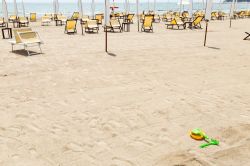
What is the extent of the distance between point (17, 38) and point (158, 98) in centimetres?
550

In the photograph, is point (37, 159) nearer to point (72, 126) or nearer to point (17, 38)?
point (72, 126)

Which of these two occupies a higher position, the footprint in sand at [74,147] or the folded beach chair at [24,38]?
the folded beach chair at [24,38]

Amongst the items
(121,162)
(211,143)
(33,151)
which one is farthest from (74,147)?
(211,143)

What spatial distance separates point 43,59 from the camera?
7500 millimetres

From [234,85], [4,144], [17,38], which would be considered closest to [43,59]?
[17,38]

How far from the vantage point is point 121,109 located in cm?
436

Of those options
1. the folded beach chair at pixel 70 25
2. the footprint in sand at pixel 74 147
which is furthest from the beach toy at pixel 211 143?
the folded beach chair at pixel 70 25

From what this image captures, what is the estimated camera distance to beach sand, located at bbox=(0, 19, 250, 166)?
311cm

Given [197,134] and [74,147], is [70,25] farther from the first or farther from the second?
[197,134]

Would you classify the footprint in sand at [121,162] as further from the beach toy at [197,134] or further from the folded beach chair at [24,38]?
the folded beach chair at [24,38]

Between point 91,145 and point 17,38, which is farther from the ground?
point 17,38

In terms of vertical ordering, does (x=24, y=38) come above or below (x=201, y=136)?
above

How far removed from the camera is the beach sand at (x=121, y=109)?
311 cm

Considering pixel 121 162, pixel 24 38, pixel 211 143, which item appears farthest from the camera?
pixel 24 38
